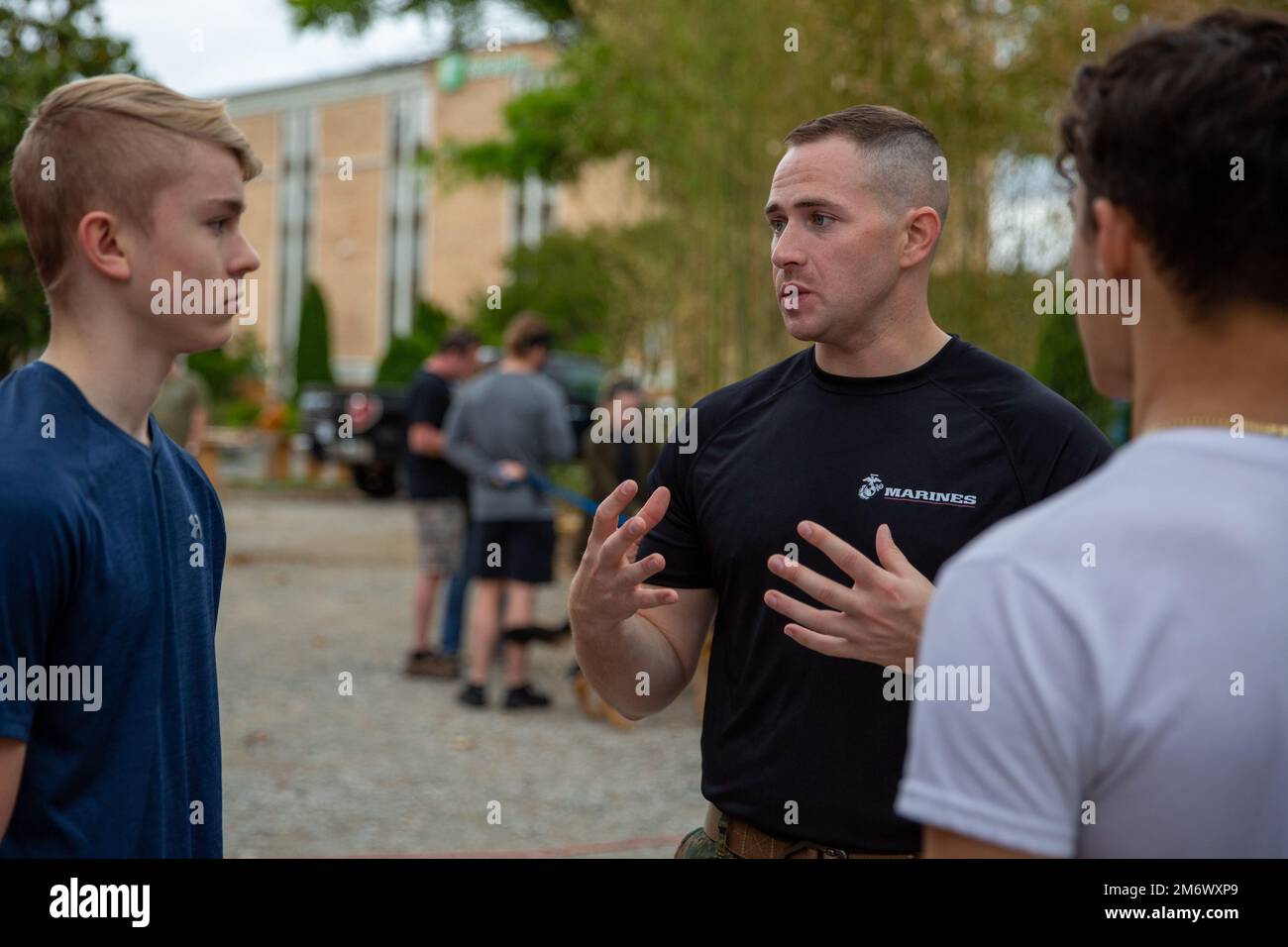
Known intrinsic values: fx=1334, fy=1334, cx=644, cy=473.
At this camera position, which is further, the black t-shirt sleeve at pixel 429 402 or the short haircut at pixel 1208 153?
the black t-shirt sleeve at pixel 429 402

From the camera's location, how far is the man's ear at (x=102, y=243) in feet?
6.64

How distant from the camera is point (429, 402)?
9.27 meters

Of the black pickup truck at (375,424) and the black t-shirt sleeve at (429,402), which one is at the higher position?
the black pickup truck at (375,424)

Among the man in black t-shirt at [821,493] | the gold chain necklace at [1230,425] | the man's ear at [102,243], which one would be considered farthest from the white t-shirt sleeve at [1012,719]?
the man's ear at [102,243]

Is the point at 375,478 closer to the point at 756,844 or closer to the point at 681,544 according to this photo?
the point at 681,544

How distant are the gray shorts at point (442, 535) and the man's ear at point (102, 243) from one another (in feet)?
23.3

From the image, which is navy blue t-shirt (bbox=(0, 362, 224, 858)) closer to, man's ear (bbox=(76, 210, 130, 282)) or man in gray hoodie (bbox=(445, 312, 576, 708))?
man's ear (bbox=(76, 210, 130, 282))

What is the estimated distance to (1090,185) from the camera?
53.2 inches

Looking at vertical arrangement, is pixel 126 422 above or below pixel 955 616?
above

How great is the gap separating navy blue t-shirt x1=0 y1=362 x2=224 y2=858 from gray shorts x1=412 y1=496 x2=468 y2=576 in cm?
701

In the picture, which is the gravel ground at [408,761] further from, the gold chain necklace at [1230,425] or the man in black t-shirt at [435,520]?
the gold chain necklace at [1230,425]
